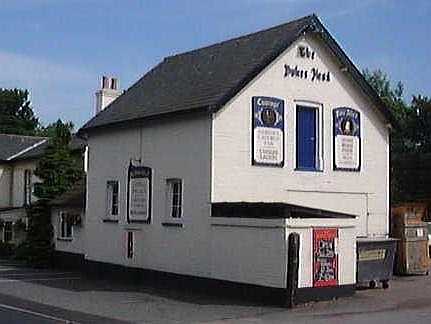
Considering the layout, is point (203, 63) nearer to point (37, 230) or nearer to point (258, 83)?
point (258, 83)

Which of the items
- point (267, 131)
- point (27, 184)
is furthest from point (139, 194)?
point (27, 184)

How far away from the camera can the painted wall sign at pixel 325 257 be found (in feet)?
63.1

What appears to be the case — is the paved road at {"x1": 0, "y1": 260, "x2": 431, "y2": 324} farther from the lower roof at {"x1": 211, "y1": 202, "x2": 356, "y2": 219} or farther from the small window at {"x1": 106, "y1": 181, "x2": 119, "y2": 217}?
the small window at {"x1": 106, "y1": 181, "x2": 119, "y2": 217}

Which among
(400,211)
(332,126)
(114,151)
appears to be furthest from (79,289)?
(400,211)

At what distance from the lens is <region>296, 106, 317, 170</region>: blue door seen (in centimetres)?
2373

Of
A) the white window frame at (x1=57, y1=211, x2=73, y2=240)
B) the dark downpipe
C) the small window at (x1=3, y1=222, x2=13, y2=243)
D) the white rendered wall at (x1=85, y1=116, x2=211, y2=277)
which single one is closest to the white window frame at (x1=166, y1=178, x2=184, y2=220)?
the white rendered wall at (x1=85, y1=116, x2=211, y2=277)

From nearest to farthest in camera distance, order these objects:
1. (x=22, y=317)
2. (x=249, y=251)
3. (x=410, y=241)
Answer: (x=22, y=317) → (x=249, y=251) → (x=410, y=241)

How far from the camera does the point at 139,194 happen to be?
25.0 meters

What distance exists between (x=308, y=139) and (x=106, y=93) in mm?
14491

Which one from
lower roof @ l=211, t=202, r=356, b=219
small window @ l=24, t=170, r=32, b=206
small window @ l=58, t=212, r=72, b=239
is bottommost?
small window @ l=58, t=212, r=72, b=239

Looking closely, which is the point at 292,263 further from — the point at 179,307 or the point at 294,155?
the point at 294,155

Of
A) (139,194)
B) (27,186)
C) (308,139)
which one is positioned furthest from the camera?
(27,186)

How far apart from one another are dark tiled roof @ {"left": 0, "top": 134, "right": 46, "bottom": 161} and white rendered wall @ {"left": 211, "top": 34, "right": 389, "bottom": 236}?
24186 mm

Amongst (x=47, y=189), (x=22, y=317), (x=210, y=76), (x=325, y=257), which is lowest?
(x=22, y=317)
